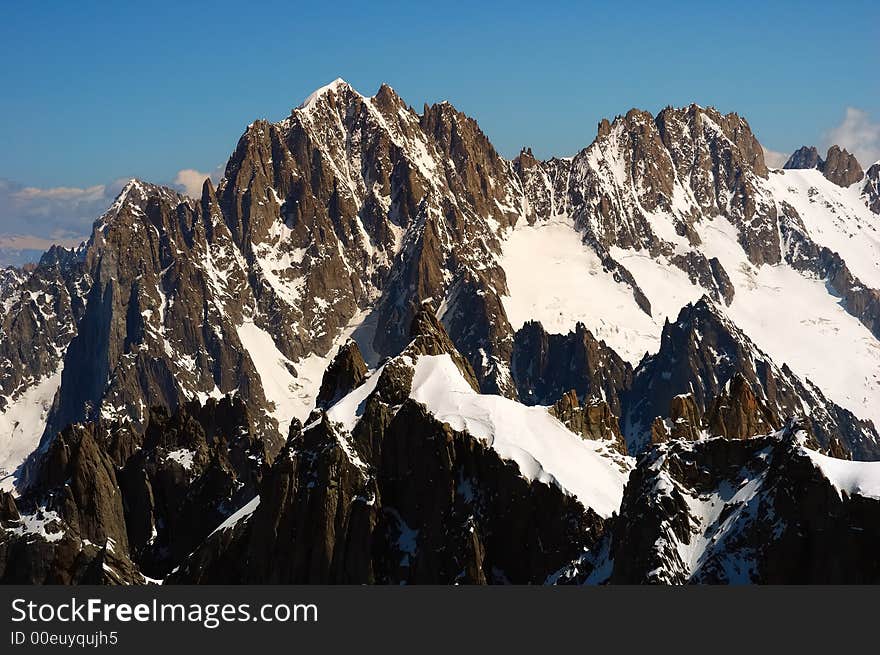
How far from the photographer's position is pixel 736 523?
98.7 metres

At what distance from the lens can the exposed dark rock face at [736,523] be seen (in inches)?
3531

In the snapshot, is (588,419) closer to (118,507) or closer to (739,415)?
(739,415)

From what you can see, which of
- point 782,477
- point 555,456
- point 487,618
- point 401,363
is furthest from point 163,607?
point 401,363

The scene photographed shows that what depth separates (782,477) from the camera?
316 ft

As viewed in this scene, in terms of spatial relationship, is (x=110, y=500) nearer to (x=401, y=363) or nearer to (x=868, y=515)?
(x=401, y=363)

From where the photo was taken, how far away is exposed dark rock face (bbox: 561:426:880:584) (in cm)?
8969

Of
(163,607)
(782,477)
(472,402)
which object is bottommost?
(163,607)

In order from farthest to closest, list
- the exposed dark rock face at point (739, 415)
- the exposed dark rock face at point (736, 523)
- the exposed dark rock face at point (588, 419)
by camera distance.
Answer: the exposed dark rock face at point (588, 419) < the exposed dark rock face at point (739, 415) < the exposed dark rock face at point (736, 523)

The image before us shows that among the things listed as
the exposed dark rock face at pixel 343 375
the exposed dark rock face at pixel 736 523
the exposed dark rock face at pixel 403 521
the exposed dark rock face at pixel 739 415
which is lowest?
the exposed dark rock face at pixel 736 523

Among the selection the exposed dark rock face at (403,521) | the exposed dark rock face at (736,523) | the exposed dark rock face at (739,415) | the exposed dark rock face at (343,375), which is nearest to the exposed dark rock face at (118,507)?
the exposed dark rock face at (343,375)

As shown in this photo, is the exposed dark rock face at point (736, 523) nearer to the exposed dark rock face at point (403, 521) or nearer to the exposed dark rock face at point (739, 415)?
the exposed dark rock face at point (403, 521)

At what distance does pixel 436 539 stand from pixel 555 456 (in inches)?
731

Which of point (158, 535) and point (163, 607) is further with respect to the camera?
point (158, 535)

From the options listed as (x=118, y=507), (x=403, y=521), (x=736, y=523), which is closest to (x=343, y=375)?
(x=118, y=507)
